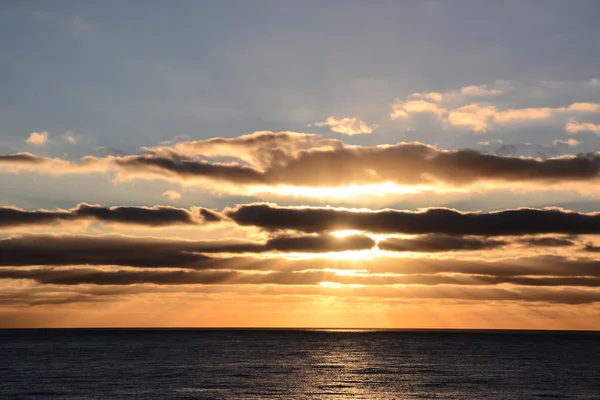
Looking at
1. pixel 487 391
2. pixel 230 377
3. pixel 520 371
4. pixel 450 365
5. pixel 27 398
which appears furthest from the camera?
pixel 450 365

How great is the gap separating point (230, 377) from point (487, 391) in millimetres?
46353

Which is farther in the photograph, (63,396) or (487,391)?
(487,391)

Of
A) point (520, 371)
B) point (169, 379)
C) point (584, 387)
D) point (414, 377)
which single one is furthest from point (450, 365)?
point (169, 379)

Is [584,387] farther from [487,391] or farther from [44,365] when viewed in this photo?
[44,365]

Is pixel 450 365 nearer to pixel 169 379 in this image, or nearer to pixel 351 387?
pixel 351 387

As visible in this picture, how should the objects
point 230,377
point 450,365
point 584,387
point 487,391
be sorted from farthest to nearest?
point 450,365 → point 230,377 → point 584,387 → point 487,391

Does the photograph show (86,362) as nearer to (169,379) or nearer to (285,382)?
(169,379)

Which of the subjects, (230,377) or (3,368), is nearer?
(230,377)

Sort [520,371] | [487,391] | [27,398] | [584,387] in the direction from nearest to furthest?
[27,398] < [487,391] < [584,387] < [520,371]

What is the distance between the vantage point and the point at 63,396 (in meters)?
96.1

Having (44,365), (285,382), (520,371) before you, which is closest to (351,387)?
(285,382)

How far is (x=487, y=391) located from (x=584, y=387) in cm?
2014

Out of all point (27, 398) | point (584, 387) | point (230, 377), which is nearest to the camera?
point (27, 398)

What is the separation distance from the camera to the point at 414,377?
130 m
